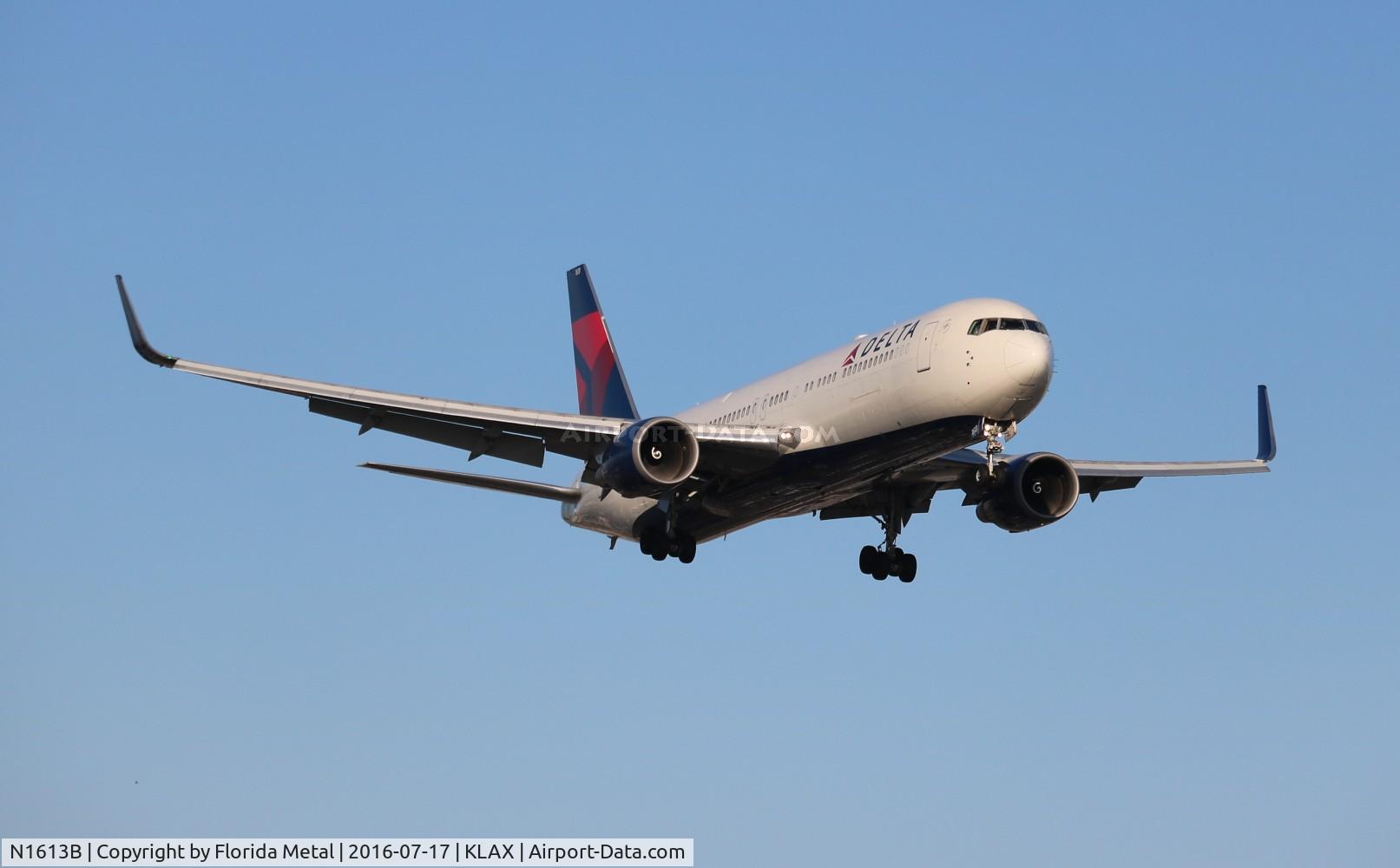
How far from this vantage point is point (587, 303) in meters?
50.9

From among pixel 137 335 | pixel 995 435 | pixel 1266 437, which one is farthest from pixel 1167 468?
pixel 137 335

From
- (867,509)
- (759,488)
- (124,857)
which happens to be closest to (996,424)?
(759,488)

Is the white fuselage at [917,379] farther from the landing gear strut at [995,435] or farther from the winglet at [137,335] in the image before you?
the winglet at [137,335]

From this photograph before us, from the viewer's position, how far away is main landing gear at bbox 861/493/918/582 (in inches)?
1628

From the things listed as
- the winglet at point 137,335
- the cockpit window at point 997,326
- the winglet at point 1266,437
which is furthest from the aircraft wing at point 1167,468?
the winglet at point 137,335

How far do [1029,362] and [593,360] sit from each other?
18808 mm

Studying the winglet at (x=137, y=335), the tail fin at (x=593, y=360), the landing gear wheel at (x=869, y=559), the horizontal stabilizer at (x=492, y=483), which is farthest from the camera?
the tail fin at (x=593, y=360)

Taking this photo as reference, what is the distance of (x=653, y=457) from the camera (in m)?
35.7

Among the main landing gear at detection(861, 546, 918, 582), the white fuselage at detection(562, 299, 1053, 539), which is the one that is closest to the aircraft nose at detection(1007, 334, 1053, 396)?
the white fuselage at detection(562, 299, 1053, 539)

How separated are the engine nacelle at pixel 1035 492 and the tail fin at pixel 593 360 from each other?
1147 cm

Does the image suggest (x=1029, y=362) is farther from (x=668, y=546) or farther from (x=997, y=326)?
(x=668, y=546)

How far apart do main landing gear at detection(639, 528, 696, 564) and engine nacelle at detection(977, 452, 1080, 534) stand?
288 inches

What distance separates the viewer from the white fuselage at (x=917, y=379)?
33.2m

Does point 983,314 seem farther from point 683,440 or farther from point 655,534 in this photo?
→ point 655,534
